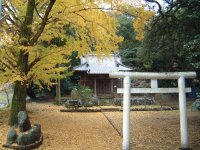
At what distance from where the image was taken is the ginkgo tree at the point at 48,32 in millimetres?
11344

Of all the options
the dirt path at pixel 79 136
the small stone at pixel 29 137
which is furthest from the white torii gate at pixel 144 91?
the small stone at pixel 29 137

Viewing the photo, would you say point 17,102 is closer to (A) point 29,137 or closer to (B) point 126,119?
(A) point 29,137

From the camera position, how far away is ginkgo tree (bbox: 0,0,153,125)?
11.3m

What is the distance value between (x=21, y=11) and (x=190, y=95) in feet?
80.5

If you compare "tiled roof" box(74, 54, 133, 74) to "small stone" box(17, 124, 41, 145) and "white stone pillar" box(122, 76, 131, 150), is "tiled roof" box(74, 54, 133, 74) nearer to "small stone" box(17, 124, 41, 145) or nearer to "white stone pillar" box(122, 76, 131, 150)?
"small stone" box(17, 124, 41, 145)

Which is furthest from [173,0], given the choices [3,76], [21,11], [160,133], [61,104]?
[61,104]

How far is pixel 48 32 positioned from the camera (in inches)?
504

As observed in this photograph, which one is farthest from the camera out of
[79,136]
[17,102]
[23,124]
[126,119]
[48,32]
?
[48,32]

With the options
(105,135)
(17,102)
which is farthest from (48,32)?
(105,135)

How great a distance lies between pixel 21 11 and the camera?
12.7m

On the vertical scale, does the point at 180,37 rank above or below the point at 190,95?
above

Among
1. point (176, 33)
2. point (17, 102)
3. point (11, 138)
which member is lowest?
point (11, 138)

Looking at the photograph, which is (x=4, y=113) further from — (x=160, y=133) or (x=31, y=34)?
(x=160, y=133)

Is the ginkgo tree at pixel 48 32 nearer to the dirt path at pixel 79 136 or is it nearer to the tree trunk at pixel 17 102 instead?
the tree trunk at pixel 17 102
